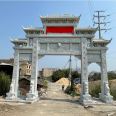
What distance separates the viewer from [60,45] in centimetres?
1786

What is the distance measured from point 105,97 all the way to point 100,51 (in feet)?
11.2

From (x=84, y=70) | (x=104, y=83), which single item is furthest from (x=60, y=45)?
(x=104, y=83)

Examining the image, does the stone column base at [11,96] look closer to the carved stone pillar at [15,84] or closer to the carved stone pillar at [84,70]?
the carved stone pillar at [15,84]

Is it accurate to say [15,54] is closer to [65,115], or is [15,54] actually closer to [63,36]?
[63,36]

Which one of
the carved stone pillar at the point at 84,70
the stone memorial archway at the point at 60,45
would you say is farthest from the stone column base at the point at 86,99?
the stone memorial archway at the point at 60,45

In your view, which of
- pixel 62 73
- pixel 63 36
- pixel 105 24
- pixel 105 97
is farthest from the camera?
pixel 62 73

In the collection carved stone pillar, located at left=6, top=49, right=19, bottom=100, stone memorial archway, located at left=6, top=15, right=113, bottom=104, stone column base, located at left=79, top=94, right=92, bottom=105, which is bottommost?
stone column base, located at left=79, top=94, right=92, bottom=105

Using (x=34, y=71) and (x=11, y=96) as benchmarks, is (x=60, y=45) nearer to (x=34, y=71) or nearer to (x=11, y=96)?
Answer: (x=34, y=71)

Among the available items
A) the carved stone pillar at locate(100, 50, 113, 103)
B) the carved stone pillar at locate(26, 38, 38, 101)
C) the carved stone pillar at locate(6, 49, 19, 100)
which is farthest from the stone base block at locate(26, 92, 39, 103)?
the carved stone pillar at locate(100, 50, 113, 103)

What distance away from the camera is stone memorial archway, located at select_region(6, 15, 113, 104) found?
58.2 feet

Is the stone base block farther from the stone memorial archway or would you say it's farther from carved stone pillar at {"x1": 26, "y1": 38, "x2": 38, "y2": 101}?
the stone memorial archway

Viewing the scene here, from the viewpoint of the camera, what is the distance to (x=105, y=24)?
33.1 meters

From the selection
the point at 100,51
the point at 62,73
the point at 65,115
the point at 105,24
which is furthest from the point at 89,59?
the point at 62,73

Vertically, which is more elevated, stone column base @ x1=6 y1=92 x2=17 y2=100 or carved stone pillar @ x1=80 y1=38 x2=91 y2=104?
carved stone pillar @ x1=80 y1=38 x2=91 y2=104
